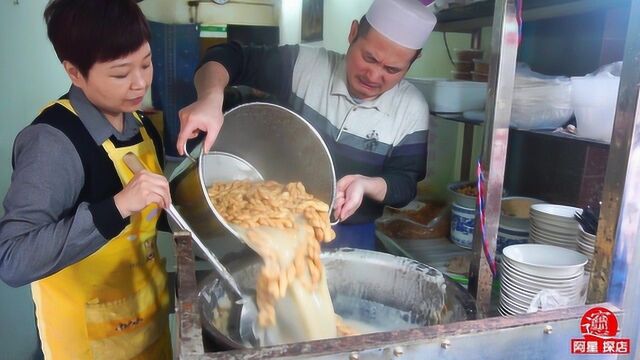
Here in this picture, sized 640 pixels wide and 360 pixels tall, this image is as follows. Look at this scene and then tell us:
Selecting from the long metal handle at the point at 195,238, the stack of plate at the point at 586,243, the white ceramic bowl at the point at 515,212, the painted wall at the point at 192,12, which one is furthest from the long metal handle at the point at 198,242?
the painted wall at the point at 192,12

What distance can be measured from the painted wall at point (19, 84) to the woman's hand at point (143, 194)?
141cm

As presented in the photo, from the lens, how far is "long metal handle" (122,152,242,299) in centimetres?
86

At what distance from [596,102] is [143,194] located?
43.2 inches

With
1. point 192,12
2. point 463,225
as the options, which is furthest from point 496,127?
point 192,12

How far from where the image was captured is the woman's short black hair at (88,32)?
1.00m

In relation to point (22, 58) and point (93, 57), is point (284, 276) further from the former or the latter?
point (22, 58)

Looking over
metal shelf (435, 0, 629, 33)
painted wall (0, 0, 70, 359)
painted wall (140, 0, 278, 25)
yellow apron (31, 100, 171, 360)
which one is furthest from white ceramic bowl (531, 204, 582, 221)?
painted wall (140, 0, 278, 25)

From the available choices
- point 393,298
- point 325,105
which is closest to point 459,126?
point 325,105

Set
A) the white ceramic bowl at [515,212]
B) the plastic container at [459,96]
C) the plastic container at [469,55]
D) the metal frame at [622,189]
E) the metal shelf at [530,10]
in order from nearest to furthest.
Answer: the metal frame at [622,189], the metal shelf at [530,10], the white ceramic bowl at [515,212], the plastic container at [459,96], the plastic container at [469,55]

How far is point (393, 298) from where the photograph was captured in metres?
1.23

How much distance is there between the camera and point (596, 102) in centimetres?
Result: 121

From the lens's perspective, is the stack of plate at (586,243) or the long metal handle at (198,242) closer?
the long metal handle at (198,242)

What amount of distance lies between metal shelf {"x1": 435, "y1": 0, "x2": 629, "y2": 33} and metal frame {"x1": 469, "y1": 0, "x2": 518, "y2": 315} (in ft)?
2.52

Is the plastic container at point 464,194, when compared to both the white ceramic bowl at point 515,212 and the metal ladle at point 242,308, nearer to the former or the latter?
the white ceramic bowl at point 515,212
